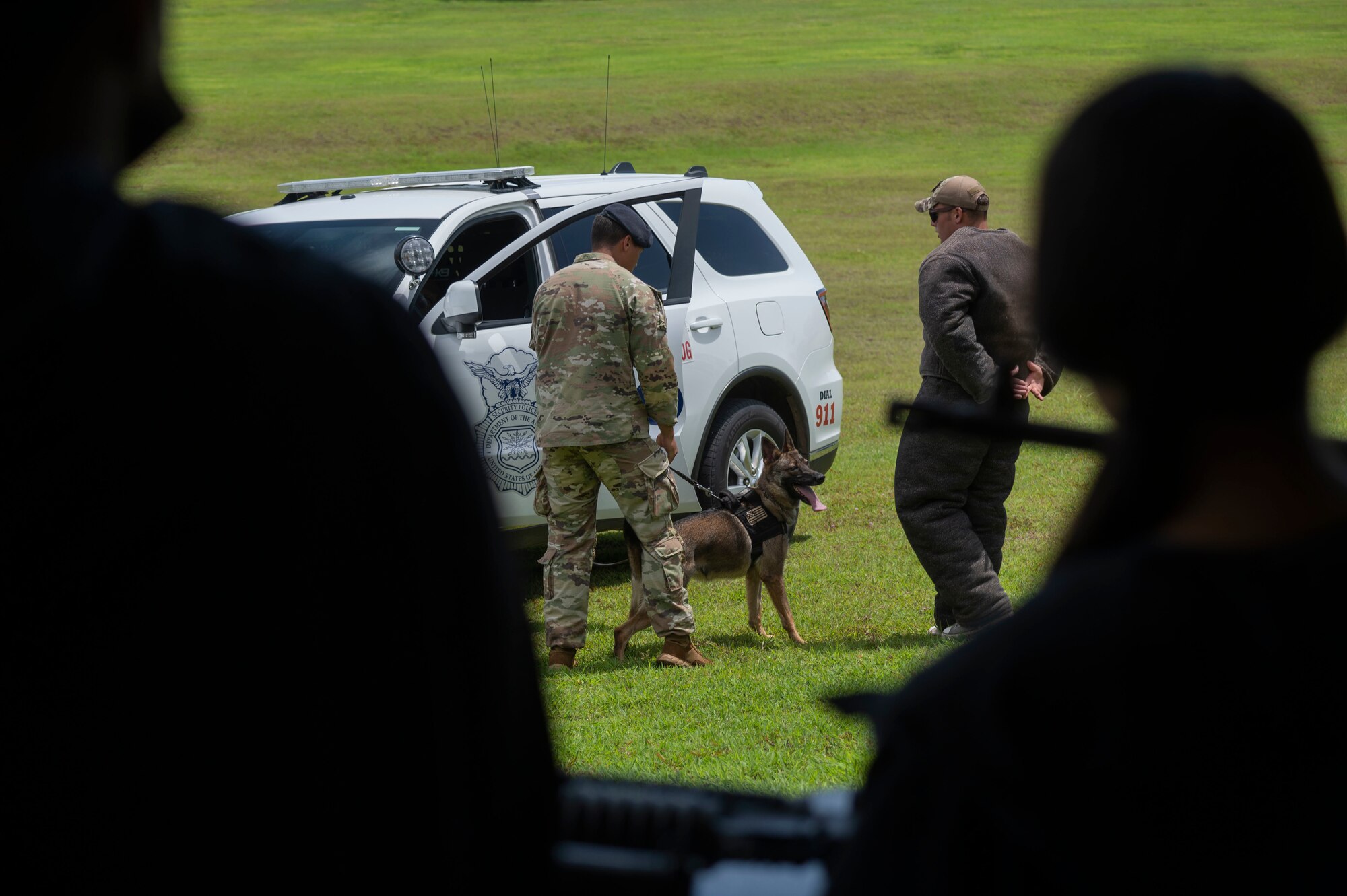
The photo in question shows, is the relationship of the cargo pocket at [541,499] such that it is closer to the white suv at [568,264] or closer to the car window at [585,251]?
the white suv at [568,264]

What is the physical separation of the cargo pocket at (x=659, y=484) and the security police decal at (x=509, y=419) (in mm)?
849

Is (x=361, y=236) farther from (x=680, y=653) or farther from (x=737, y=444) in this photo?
(x=680, y=653)

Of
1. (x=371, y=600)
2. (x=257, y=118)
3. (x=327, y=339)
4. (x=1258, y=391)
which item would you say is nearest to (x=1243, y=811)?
(x=1258, y=391)

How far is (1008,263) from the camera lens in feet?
19.4

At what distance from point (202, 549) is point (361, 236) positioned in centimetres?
632

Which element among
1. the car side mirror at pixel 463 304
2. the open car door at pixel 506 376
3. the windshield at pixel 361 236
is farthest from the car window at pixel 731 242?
the car side mirror at pixel 463 304

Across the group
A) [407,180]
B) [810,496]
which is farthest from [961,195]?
[407,180]

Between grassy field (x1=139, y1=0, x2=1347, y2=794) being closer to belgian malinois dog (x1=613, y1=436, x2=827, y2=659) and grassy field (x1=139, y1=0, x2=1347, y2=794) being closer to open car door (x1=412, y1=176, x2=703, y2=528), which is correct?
belgian malinois dog (x1=613, y1=436, x2=827, y2=659)

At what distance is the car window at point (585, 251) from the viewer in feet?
24.3

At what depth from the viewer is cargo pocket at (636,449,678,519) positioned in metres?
6.12

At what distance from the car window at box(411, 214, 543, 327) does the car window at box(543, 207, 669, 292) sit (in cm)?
17

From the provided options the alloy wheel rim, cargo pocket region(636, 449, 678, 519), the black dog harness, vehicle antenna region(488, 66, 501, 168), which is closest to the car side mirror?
cargo pocket region(636, 449, 678, 519)

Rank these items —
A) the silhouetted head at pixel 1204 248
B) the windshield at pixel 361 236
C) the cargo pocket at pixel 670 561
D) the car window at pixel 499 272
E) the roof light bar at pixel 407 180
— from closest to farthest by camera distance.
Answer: the silhouetted head at pixel 1204 248, the cargo pocket at pixel 670 561, the windshield at pixel 361 236, the car window at pixel 499 272, the roof light bar at pixel 407 180

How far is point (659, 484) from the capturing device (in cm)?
621
